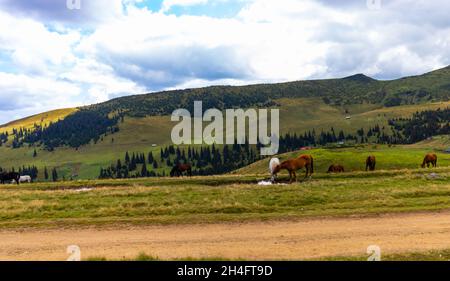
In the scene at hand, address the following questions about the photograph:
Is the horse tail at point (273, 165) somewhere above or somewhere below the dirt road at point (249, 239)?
above

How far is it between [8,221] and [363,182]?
25.3 m

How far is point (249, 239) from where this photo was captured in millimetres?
18906

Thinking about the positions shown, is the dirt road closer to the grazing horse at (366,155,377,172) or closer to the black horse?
the grazing horse at (366,155,377,172)

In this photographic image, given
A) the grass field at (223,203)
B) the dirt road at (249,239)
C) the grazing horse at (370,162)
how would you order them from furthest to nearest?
the grazing horse at (370,162) → the grass field at (223,203) → the dirt road at (249,239)

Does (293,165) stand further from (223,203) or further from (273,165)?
(223,203)

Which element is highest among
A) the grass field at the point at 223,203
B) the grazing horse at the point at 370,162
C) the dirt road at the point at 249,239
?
the grazing horse at the point at 370,162

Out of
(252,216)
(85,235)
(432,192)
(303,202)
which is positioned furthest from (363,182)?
(85,235)

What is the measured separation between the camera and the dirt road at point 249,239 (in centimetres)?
1689

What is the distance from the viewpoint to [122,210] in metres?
26.8

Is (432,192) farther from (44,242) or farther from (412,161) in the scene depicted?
(412,161)

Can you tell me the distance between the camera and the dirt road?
16891 mm

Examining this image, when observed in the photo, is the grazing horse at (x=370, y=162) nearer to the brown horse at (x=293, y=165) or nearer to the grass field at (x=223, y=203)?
the brown horse at (x=293, y=165)

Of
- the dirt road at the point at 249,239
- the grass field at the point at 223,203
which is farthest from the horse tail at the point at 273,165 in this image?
the dirt road at the point at 249,239

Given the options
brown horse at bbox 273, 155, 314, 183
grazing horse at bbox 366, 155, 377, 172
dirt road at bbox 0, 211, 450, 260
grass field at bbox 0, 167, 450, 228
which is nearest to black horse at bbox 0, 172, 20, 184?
grass field at bbox 0, 167, 450, 228
